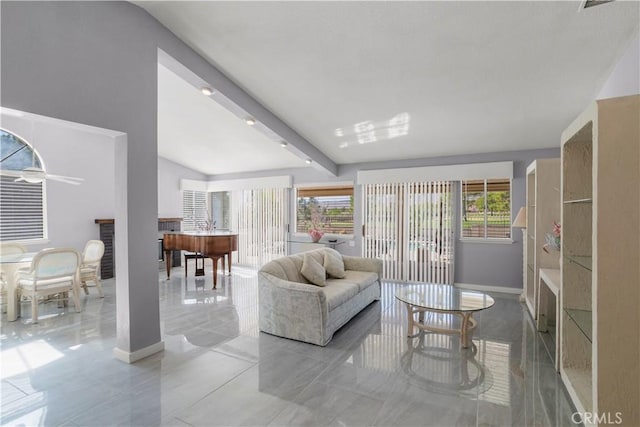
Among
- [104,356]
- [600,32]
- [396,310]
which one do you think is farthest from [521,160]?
[104,356]

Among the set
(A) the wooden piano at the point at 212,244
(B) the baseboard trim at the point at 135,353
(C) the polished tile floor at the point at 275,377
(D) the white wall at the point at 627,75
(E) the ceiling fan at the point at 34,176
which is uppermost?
(D) the white wall at the point at 627,75

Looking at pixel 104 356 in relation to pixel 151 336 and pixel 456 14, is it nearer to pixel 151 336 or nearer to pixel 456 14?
pixel 151 336

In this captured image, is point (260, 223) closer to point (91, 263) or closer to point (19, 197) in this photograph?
point (91, 263)

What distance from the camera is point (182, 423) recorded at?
6.42ft

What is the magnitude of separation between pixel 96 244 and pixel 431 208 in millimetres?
5697

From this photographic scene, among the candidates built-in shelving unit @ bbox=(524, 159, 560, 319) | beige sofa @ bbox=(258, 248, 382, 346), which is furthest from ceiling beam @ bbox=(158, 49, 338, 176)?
built-in shelving unit @ bbox=(524, 159, 560, 319)

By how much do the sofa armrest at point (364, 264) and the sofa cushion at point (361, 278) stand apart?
3.7 inches

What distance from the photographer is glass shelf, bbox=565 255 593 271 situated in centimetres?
221

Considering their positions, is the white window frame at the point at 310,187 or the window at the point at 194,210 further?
the window at the point at 194,210

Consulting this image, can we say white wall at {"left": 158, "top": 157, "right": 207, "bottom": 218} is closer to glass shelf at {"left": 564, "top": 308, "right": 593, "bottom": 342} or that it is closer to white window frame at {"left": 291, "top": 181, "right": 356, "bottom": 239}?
white window frame at {"left": 291, "top": 181, "right": 356, "bottom": 239}

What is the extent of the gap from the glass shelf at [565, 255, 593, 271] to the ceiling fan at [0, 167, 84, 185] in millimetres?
5994

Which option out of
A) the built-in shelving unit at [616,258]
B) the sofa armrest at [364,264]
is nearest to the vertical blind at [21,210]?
the sofa armrest at [364,264]

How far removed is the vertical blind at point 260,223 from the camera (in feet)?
24.2

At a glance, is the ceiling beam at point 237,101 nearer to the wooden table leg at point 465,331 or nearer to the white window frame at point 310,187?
the white window frame at point 310,187
